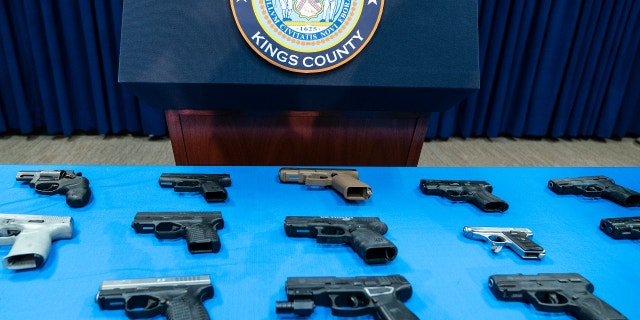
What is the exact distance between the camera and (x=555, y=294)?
1.19m

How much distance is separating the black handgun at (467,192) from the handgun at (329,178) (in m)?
0.31

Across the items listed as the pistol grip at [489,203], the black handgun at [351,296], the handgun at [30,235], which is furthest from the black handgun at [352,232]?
the handgun at [30,235]

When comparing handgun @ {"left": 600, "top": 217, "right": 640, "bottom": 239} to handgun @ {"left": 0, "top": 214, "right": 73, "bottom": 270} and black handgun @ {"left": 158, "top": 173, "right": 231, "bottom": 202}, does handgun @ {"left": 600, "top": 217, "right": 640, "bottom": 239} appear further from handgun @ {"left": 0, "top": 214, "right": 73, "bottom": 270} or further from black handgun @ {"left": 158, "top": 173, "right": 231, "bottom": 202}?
handgun @ {"left": 0, "top": 214, "right": 73, "bottom": 270}

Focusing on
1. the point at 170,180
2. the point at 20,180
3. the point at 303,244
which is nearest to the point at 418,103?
the point at 303,244

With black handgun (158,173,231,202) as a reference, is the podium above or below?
above

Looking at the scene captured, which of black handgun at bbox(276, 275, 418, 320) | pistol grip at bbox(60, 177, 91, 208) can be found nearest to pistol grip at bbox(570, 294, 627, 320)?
black handgun at bbox(276, 275, 418, 320)

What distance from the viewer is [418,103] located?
1.91 m

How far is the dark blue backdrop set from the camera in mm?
3459

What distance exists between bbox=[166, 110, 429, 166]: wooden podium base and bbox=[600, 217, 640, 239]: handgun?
93 centimetres

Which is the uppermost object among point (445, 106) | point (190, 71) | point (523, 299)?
point (190, 71)

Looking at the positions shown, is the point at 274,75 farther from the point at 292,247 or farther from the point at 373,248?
the point at 373,248

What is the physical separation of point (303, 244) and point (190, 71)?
92 centimetres

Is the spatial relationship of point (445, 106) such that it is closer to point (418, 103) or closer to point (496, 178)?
point (418, 103)

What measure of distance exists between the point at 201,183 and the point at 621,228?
1.72 m
